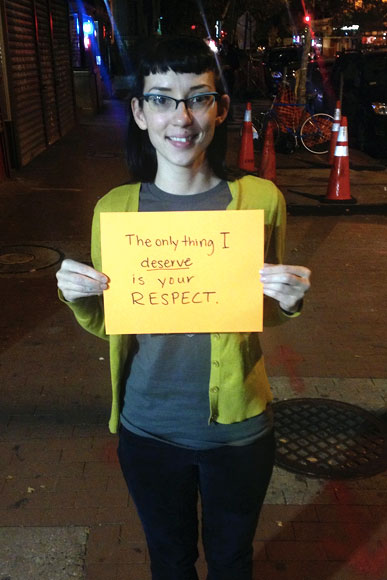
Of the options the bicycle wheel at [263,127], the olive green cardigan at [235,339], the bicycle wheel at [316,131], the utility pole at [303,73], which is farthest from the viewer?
the utility pole at [303,73]

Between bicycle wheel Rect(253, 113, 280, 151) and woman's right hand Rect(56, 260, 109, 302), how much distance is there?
11.7 metres

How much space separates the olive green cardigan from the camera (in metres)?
1.74

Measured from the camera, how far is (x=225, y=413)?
1.75 metres

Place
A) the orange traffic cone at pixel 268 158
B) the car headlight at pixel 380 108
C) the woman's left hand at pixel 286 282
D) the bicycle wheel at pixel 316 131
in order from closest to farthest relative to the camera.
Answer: the woman's left hand at pixel 286 282
the orange traffic cone at pixel 268 158
the car headlight at pixel 380 108
the bicycle wheel at pixel 316 131

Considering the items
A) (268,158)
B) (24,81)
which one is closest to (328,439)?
(268,158)

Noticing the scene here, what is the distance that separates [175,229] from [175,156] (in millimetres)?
210

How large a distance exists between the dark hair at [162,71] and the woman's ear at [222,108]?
0.02 metres

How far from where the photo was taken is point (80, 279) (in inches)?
65.3

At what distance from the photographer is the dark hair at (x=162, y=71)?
5.45 ft

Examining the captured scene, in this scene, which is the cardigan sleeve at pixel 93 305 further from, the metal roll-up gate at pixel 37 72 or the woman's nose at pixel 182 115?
the metal roll-up gate at pixel 37 72

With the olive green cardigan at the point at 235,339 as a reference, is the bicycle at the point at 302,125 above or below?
below

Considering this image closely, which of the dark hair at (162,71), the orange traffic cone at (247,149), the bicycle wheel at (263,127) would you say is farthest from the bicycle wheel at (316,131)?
the dark hair at (162,71)

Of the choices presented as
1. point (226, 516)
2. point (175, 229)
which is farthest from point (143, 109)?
point (226, 516)

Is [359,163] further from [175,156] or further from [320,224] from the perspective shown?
[175,156]
